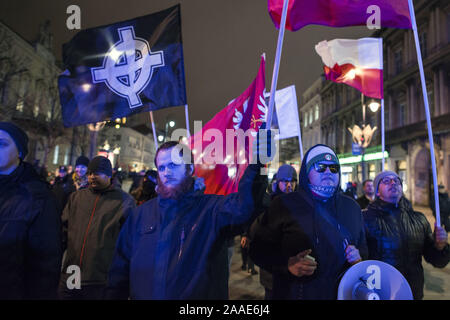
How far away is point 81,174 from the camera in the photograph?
5230 mm

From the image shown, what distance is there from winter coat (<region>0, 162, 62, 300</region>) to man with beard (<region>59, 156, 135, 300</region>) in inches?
32.6

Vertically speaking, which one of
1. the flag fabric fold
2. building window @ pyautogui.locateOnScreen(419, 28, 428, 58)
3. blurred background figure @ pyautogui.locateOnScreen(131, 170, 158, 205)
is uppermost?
building window @ pyautogui.locateOnScreen(419, 28, 428, 58)

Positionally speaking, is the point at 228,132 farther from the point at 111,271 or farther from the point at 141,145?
the point at 141,145

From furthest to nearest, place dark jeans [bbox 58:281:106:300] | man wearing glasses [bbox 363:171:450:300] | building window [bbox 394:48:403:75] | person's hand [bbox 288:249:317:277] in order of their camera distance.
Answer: building window [bbox 394:48:403:75], dark jeans [bbox 58:281:106:300], man wearing glasses [bbox 363:171:450:300], person's hand [bbox 288:249:317:277]

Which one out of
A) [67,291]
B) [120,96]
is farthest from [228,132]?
[67,291]

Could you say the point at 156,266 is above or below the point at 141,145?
below

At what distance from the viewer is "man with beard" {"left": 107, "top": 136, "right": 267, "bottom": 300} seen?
1.77 meters

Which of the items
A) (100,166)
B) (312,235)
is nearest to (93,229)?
(100,166)

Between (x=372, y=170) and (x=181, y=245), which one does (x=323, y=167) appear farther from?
(x=372, y=170)

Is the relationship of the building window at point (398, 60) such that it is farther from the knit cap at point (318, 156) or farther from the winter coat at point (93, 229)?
the winter coat at point (93, 229)

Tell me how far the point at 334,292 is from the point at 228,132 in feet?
13.2

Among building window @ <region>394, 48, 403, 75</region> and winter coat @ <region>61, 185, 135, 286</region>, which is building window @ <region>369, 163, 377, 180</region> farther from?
winter coat @ <region>61, 185, 135, 286</region>

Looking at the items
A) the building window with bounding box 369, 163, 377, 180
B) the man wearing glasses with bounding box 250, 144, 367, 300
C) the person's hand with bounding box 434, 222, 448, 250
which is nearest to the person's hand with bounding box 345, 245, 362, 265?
the man wearing glasses with bounding box 250, 144, 367, 300

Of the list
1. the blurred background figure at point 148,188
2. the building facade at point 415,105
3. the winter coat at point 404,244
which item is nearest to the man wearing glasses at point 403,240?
the winter coat at point 404,244
